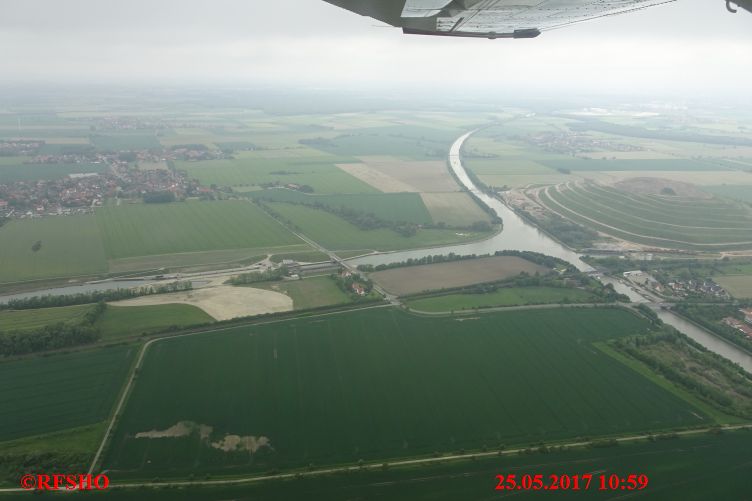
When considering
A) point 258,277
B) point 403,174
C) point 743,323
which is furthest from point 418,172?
point 743,323

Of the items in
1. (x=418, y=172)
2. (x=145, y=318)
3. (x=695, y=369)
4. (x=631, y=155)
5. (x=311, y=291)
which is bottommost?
(x=695, y=369)

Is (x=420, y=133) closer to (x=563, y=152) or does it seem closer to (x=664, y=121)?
(x=563, y=152)

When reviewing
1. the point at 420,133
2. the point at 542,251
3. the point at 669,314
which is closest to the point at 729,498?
the point at 669,314

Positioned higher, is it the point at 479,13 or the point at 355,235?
the point at 479,13

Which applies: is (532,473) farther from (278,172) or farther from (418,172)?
(278,172)

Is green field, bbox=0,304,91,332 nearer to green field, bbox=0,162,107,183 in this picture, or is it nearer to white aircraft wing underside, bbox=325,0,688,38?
white aircraft wing underside, bbox=325,0,688,38

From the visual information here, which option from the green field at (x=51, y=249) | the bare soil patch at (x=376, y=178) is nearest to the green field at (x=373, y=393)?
the green field at (x=51, y=249)

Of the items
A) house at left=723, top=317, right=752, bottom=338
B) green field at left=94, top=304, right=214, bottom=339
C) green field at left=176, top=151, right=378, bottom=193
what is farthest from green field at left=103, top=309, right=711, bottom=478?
green field at left=176, top=151, right=378, bottom=193
